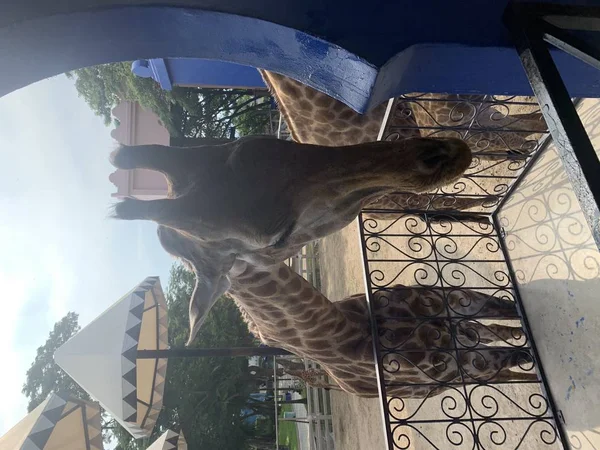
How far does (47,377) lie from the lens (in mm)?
14195

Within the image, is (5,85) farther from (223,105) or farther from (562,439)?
(223,105)

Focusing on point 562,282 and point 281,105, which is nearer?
point 562,282

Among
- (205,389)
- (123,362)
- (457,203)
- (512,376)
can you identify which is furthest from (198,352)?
(205,389)

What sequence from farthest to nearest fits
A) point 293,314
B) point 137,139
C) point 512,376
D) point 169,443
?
1. point 137,139
2. point 169,443
3. point 512,376
4. point 293,314

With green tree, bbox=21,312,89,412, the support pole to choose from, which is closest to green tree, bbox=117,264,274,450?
green tree, bbox=21,312,89,412

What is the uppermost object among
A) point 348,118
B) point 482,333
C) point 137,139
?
point 137,139

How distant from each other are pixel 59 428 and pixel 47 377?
12.1 metres

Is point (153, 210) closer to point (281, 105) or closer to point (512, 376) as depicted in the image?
point (281, 105)

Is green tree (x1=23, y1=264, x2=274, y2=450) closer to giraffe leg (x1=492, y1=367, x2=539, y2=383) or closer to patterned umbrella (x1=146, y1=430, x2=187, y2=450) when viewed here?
patterned umbrella (x1=146, y1=430, x2=187, y2=450)

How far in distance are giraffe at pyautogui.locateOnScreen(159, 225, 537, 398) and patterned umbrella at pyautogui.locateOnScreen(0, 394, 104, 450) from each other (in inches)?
104

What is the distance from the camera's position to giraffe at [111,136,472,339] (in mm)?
1438

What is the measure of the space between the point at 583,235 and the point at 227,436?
12794mm

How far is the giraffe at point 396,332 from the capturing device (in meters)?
2.43

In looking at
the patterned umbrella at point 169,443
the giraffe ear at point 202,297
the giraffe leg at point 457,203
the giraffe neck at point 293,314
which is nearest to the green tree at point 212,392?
the patterned umbrella at point 169,443
